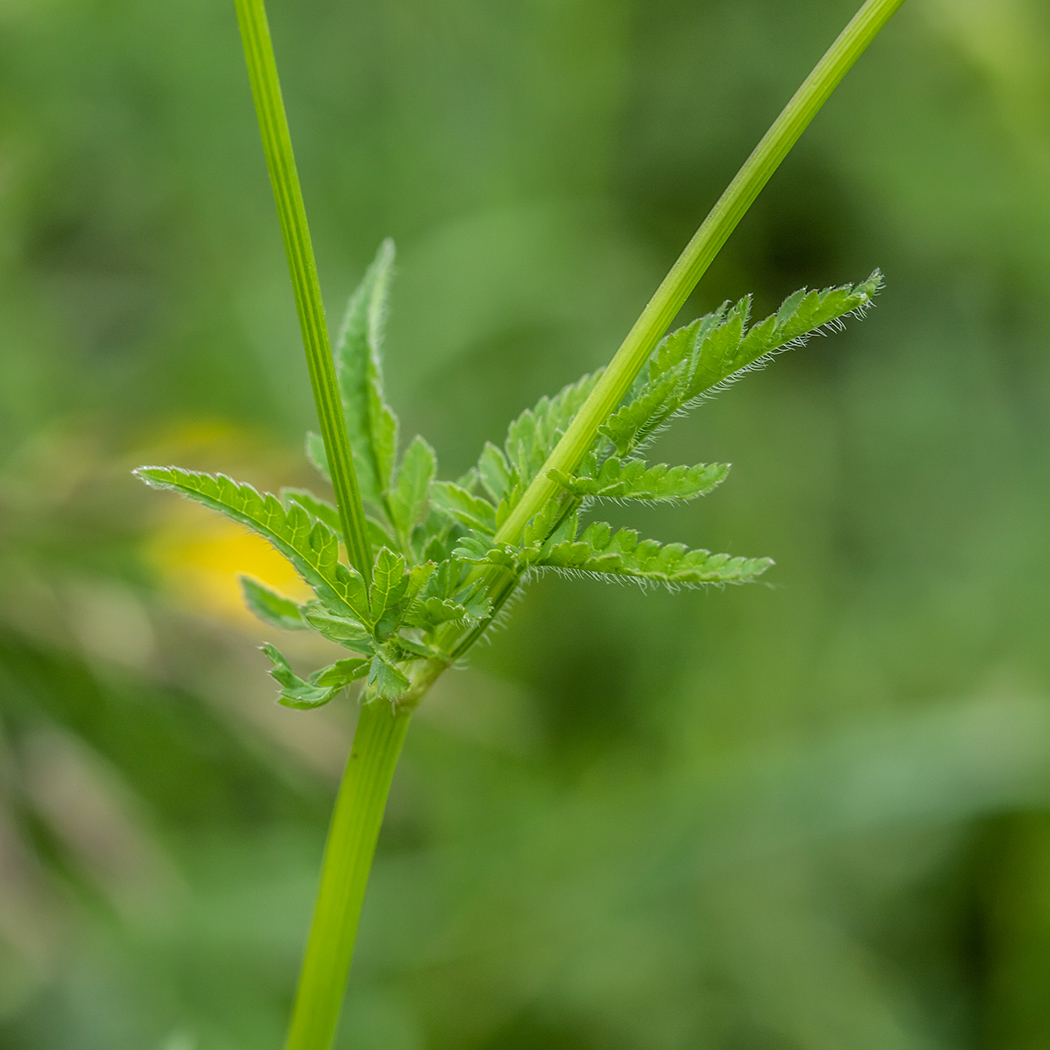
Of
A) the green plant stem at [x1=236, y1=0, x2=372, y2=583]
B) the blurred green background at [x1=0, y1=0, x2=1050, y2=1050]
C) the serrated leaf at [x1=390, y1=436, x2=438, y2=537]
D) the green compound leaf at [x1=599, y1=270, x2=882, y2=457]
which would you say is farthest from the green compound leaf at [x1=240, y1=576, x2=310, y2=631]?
the blurred green background at [x1=0, y1=0, x2=1050, y2=1050]

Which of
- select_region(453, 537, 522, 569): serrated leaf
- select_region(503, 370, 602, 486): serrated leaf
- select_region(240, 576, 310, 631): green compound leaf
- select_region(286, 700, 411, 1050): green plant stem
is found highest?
select_region(503, 370, 602, 486): serrated leaf

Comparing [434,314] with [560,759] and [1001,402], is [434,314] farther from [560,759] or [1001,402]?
[1001,402]

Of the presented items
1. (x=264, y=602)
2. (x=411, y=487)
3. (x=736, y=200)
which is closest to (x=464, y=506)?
(x=411, y=487)

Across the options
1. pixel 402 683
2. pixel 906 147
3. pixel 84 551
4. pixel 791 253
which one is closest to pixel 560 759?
pixel 84 551

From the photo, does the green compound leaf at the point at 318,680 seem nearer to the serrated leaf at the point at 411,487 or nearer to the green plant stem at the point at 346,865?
the green plant stem at the point at 346,865

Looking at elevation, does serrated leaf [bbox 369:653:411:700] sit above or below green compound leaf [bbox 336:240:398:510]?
below

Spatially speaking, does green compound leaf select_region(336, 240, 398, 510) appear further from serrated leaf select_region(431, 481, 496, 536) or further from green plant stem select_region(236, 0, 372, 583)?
green plant stem select_region(236, 0, 372, 583)

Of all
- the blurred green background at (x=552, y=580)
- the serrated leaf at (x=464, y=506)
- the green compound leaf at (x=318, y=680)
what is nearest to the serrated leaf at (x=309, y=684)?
the green compound leaf at (x=318, y=680)
